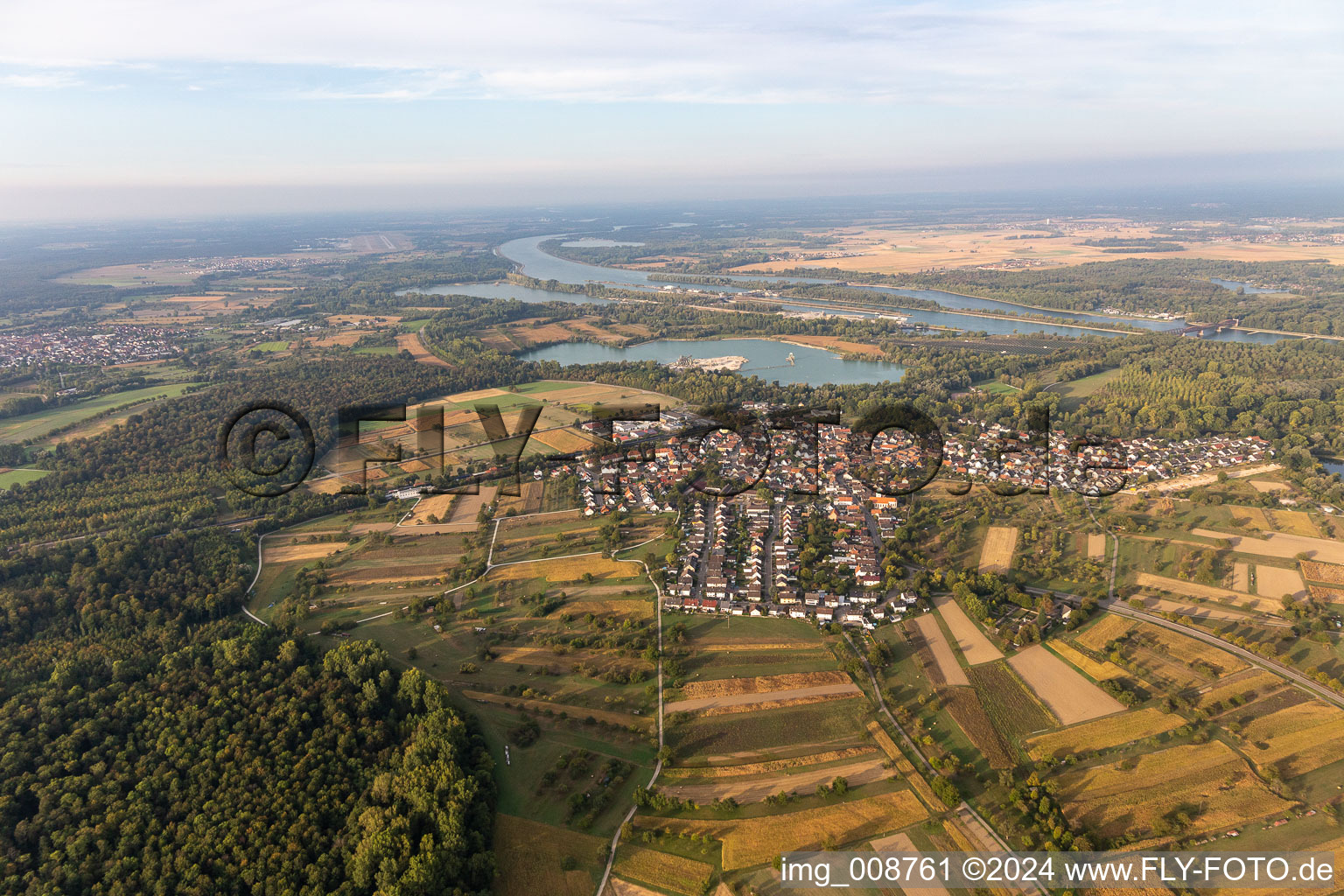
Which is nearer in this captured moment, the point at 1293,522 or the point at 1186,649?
the point at 1186,649

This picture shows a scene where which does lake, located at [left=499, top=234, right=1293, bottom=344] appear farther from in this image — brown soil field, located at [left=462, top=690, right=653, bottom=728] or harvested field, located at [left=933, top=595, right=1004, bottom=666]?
brown soil field, located at [left=462, top=690, right=653, bottom=728]

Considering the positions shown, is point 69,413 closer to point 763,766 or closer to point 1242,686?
point 763,766

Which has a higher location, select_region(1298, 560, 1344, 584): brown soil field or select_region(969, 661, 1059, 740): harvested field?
select_region(1298, 560, 1344, 584): brown soil field

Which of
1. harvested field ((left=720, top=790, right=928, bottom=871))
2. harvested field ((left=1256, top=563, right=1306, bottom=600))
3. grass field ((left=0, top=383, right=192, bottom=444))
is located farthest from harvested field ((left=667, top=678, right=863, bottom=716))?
grass field ((left=0, top=383, right=192, bottom=444))

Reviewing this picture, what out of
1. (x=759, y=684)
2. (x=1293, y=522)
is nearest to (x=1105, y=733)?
(x=759, y=684)

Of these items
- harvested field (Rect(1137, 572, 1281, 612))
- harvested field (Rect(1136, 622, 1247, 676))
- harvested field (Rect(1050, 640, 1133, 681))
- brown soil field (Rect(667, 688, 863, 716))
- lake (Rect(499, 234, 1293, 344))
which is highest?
lake (Rect(499, 234, 1293, 344))

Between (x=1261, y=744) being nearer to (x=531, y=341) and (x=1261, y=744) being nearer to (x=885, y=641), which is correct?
(x=885, y=641)
